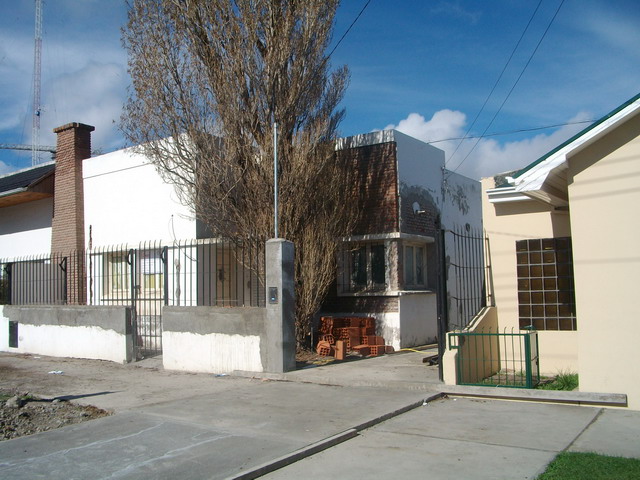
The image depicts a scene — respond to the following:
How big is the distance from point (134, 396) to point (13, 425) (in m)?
2.14

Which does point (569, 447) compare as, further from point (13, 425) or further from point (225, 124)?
point (225, 124)

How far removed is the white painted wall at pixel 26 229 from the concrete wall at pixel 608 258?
51.3ft

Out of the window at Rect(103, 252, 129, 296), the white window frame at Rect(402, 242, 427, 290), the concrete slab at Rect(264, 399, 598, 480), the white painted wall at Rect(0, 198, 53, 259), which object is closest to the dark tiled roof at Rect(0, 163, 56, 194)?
the white painted wall at Rect(0, 198, 53, 259)

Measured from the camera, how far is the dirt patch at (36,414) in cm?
760

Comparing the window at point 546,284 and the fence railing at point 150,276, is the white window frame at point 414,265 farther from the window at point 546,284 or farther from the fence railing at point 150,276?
the window at point 546,284

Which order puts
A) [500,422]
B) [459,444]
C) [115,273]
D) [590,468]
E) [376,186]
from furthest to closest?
1. [115,273]
2. [376,186]
3. [500,422]
4. [459,444]
5. [590,468]

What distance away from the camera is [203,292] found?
1440cm

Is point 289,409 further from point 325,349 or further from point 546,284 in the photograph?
point 546,284

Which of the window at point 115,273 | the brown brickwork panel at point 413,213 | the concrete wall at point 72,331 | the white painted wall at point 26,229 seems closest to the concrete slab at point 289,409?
the concrete wall at point 72,331

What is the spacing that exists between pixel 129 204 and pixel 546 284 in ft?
35.6

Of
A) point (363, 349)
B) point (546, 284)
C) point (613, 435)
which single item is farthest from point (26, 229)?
point (613, 435)

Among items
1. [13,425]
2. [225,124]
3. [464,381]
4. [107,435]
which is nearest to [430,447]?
[464,381]

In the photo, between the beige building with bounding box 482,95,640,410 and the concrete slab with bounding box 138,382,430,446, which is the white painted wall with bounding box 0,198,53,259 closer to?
the concrete slab with bounding box 138,382,430,446

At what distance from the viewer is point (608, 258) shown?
8062 mm
